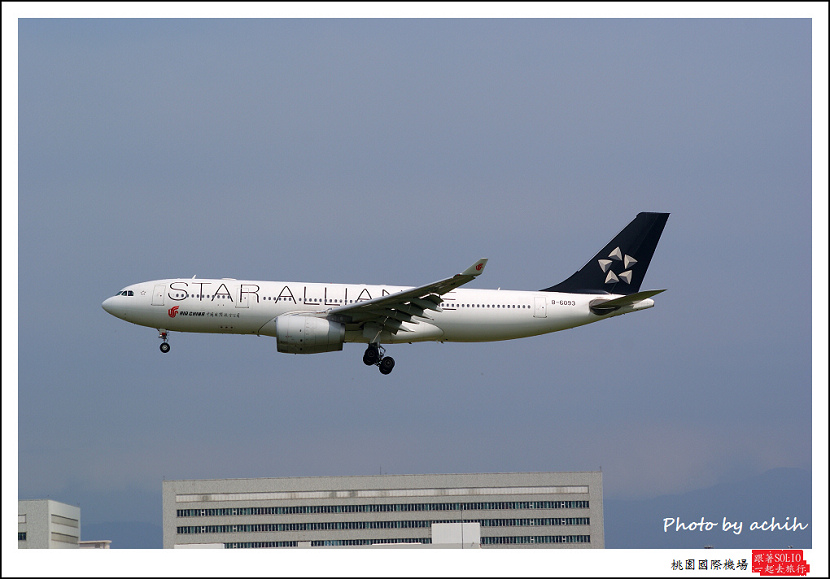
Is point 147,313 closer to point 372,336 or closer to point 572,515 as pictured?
point 372,336

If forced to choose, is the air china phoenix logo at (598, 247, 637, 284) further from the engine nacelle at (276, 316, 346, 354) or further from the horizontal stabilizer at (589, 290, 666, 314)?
the engine nacelle at (276, 316, 346, 354)

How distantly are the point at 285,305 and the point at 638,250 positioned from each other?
55.6 feet

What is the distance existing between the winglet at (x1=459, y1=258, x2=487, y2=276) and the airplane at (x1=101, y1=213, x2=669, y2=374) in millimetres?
947

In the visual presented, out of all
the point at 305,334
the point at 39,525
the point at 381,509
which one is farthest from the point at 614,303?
the point at 39,525

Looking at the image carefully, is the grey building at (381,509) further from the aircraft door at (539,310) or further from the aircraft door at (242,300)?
the aircraft door at (242,300)

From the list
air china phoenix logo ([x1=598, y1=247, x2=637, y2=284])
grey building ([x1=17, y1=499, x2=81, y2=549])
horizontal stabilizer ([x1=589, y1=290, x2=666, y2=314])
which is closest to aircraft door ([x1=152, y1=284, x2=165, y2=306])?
horizontal stabilizer ([x1=589, y1=290, x2=666, y2=314])

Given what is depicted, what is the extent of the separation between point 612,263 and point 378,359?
12.0 meters

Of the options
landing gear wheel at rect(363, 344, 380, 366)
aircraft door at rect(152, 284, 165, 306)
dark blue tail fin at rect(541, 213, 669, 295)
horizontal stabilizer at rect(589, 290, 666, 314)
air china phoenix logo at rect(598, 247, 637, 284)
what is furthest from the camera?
air china phoenix logo at rect(598, 247, 637, 284)

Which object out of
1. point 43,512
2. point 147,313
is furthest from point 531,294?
point 43,512

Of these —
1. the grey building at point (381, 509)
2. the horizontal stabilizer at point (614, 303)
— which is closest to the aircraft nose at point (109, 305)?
the horizontal stabilizer at point (614, 303)

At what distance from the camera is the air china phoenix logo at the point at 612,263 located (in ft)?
167

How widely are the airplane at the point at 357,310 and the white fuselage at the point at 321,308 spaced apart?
4 cm

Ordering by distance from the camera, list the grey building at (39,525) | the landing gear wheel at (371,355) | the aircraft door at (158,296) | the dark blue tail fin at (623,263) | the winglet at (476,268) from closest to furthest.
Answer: the winglet at (476,268) < the aircraft door at (158,296) < the landing gear wheel at (371,355) < the dark blue tail fin at (623,263) < the grey building at (39,525)

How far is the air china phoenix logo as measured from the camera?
5084cm
